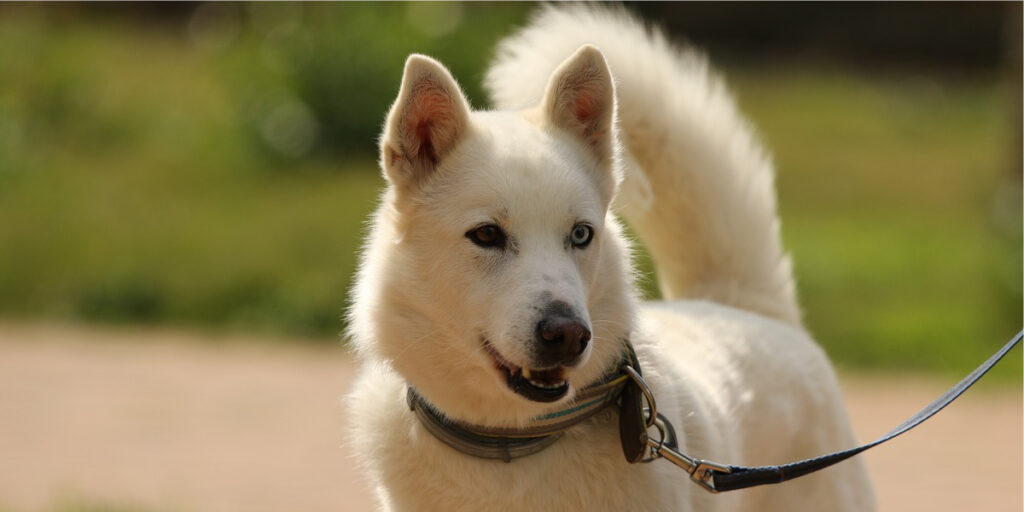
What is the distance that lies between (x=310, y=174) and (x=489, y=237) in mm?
9499

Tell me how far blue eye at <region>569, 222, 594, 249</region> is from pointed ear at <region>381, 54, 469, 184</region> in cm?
40

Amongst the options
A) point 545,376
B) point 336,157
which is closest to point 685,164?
point 545,376

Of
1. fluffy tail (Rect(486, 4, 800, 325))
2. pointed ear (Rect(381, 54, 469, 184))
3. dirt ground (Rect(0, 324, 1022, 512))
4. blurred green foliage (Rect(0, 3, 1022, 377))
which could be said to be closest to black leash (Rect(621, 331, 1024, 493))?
pointed ear (Rect(381, 54, 469, 184))

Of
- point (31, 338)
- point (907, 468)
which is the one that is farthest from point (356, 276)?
point (31, 338)

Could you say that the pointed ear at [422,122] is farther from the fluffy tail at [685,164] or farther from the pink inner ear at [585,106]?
the fluffy tail at [685,164]

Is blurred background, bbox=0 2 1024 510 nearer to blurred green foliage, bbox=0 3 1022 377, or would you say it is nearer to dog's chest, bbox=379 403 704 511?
blurred green foliage, bbox=0 3 1022 377

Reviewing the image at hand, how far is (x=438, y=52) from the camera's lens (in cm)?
1254

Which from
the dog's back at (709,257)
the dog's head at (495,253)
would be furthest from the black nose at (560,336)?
the dog's back at (709,257)

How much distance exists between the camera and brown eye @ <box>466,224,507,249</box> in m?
2.97

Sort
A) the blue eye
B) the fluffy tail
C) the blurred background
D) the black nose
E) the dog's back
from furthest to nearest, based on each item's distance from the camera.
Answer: the blurred background
the fluffy tail
the dog's back
the blue eye
the black nose

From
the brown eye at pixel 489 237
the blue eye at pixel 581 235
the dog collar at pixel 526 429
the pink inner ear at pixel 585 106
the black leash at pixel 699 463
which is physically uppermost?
the pink inner ear at pixel 585 106

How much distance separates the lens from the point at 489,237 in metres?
2.98

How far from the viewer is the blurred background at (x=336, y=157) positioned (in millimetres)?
9781

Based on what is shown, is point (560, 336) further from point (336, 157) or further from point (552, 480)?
point (336, 157)
